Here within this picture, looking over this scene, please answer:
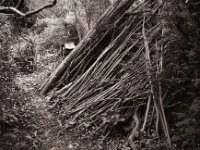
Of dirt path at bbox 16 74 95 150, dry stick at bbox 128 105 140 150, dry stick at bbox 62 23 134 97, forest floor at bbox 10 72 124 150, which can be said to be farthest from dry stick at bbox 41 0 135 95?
dry stick at bbox 128 105 140 150

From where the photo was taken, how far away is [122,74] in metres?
5.70

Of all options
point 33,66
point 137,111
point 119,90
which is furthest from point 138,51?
point 33,66

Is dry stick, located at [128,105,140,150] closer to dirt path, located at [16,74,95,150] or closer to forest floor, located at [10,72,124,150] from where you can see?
forest floor, located at [10,72,124,150]

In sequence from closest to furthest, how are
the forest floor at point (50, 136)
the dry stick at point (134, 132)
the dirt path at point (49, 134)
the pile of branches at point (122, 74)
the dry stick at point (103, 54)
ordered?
1. the dry stick at point (134, 132)
2. the forest floor at point (50, 136)
3. the pile of branches at point (122, 74)
4. the dirt path at point (49, 134)
5. the dry stick at point (103, 54)

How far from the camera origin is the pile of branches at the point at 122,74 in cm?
459

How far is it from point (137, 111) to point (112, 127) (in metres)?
0.49

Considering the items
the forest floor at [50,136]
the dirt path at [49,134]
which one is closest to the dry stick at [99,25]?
the dirt path at [49,134]

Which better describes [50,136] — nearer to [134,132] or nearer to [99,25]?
[134,132]

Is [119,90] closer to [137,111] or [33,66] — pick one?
[137,111]

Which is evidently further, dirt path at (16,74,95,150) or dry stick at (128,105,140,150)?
dirt path at (16,74,95,150)

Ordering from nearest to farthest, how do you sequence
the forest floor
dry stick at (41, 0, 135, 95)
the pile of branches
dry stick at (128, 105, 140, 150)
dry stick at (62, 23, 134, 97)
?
dry stick at (128, 105, 140, 150) → the forest floor → the pile of branches → dry stick at (62, 23, 134, 97) → dry stick at (41, 0, 135, 95)

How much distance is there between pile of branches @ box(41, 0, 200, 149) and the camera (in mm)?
4591

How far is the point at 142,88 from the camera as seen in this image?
495cm

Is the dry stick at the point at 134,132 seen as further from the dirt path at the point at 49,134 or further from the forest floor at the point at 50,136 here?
the dirt path at the point at 49,134
